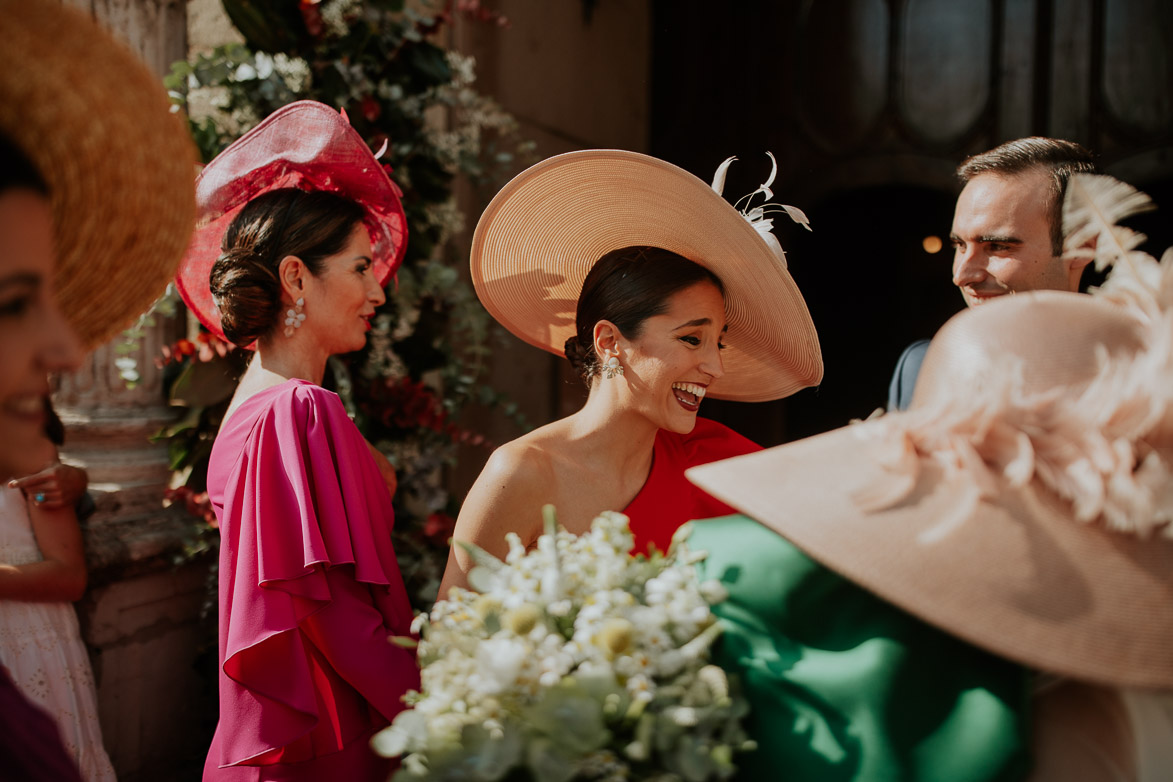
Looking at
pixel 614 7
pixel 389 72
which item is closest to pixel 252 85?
pixel 389 72

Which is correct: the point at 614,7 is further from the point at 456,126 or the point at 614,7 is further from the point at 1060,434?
the point at 1060,434

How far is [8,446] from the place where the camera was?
943 millimetres

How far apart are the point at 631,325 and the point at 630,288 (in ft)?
0.30

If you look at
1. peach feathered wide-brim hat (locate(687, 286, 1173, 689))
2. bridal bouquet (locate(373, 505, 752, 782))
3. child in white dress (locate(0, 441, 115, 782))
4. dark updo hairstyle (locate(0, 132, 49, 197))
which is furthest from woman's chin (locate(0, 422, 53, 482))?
child in white dress (locate(0, 441, 115, 782))

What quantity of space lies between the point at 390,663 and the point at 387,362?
1.45m

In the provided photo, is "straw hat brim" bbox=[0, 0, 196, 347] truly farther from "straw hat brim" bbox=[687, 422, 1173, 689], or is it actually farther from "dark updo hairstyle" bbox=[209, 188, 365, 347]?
"dark updo hairstyle" bbox=[209, 188, 365, 347]

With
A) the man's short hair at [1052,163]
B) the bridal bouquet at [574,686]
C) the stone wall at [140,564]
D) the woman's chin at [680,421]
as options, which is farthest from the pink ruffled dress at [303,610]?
the man's short hair at [1052,163]

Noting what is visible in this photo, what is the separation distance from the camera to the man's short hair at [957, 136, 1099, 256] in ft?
7.47

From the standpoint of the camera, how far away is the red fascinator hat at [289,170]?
2225 millimetres

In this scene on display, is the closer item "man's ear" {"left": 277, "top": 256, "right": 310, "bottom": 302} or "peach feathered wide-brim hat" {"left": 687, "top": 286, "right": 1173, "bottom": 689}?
"peach feathered wide-brim hat" {"left": 687, "top": 286, "right": 1173, "bottom": 689}

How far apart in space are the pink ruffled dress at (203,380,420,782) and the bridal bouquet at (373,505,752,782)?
0.87m

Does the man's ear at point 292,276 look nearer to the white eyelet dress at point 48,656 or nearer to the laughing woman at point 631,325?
the laughing woman at point 631,325

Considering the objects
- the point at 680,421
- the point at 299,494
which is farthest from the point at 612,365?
the point at 299,494

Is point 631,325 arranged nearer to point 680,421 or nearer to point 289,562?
point 680,421
